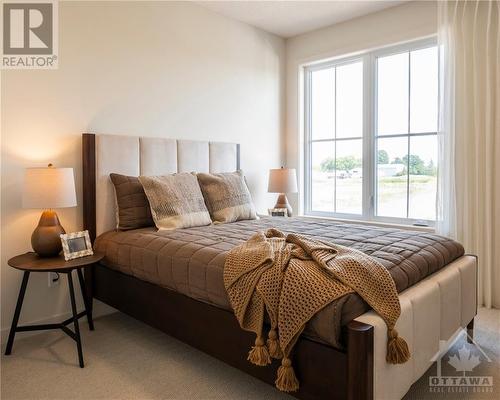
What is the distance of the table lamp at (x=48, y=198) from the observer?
227cm

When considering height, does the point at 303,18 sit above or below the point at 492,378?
above

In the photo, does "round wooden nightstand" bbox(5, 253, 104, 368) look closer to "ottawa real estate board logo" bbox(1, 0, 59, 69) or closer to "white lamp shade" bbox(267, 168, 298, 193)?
"ottawa real estate board logo" bbox(1, 0, 59, 69)

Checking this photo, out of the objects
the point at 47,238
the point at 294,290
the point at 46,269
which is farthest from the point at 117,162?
the point at 294,290

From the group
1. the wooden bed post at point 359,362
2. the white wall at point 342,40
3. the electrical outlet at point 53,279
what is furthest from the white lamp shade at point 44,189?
the white wall at point 342,40

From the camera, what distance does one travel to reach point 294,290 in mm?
1437

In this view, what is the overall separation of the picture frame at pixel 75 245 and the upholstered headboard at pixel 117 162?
0.29 meters

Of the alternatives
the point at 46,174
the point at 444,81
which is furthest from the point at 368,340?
the point at 444,81

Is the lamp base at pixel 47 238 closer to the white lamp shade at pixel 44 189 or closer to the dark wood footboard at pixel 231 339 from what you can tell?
the white lamp shade at pixel 44 189

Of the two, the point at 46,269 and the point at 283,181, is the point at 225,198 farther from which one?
the point at 46,269

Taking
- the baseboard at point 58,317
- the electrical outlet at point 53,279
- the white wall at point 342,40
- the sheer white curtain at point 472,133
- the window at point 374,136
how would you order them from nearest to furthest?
the baseboard at point 58,317
the electrical outlet at point 53,279
the sheer white curtain at point 472,133
the white wall at point 342,40
the window at point 374,136

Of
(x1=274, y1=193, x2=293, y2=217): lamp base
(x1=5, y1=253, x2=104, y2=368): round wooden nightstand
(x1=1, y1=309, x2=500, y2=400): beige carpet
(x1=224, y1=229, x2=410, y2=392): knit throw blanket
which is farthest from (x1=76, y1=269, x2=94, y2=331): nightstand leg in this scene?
(x1=274, y1=193, x2=293, y2=217): lamp base

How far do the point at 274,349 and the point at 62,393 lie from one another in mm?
1192

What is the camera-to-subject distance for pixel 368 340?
1.29 metres

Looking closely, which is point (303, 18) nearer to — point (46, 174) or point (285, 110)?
point (285, 110)
